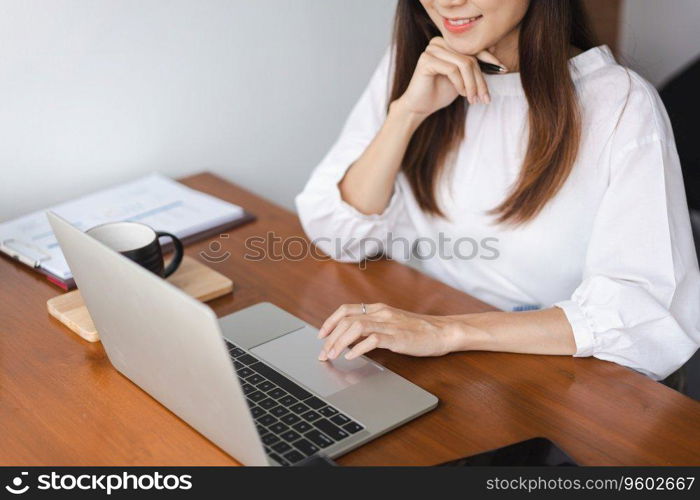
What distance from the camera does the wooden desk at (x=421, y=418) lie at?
3.20ft

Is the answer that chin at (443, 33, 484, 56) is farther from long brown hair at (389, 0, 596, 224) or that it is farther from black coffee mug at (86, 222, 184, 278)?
black coffee mug at (86, 222, 184, 278)

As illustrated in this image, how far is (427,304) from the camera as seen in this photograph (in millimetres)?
1321

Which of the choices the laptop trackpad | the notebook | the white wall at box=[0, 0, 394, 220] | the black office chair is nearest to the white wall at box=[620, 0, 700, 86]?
the black office chair

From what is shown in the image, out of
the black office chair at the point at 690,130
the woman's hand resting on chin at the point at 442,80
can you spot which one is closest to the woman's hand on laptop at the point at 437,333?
the woman's hand resting on chin at the point at 442,80

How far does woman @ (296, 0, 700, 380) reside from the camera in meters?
1.18

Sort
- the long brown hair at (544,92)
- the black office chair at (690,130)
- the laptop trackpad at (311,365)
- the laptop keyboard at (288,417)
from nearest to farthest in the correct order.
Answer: the laptop keyboard at (288,417)
the laptop trackpad at (311,365)
the long brown hair at (544,92)
the black office chair at (690,130)

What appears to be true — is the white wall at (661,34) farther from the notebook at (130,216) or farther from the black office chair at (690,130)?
the notebook at (130,216)

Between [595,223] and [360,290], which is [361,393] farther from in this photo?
[595,223]

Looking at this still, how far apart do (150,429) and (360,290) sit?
453 millimetres

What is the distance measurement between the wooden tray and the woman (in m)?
0.22

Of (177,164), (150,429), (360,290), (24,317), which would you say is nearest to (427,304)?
(360,290)

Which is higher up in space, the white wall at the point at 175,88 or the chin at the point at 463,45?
the chin at the point at 463,45

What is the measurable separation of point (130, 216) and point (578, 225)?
0.78 metres

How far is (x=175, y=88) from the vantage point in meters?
1.76
